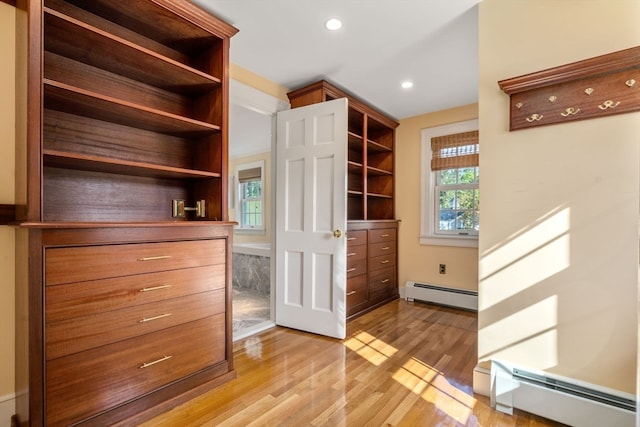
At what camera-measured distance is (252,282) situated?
14.8 feet

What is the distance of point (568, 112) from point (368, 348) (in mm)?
2038

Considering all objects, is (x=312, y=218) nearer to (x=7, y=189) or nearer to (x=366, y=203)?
(x=366, y=203)

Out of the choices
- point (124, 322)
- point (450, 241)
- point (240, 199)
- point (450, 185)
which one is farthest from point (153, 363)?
point (240, 199)

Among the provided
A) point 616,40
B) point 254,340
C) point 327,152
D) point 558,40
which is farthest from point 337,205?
point 616,40

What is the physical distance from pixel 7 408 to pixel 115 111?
1.57m

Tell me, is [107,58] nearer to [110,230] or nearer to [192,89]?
[192,89]

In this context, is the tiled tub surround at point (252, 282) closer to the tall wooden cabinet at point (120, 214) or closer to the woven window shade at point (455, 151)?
the tall wooden cabinet at point (120, 214)

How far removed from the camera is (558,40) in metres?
1.62

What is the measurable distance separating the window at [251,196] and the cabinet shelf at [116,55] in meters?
3.65

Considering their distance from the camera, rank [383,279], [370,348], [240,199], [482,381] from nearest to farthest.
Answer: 1. [482,381]
2. [370,348]
3. [383,279]
4. [240,199]

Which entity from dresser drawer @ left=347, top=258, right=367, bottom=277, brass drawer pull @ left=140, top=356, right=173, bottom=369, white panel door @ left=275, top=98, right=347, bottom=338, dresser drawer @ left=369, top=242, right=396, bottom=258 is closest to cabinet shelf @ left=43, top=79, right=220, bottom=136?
white panel door @ left=275, top=98, right=347, bottom=338

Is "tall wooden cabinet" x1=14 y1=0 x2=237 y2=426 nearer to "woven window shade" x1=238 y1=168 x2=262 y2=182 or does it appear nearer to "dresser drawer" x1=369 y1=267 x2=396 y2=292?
"dresser drawer" x1=369 y1=267 x2=396 y2=292

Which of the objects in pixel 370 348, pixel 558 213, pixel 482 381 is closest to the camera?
pixel 558 213

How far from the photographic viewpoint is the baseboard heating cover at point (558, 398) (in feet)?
4.61
